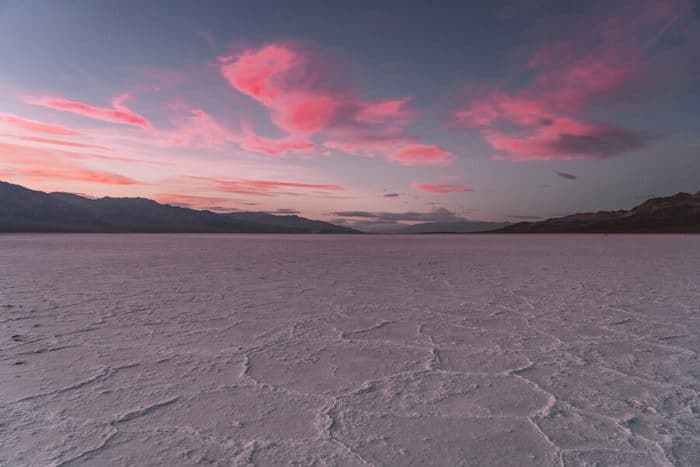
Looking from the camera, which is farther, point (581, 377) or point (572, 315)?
A: point (572, 315)

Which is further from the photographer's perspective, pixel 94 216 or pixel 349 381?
pixel 94 216

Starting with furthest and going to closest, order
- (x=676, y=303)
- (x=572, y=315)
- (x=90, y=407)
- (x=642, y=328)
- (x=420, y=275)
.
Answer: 1. (x=420, y=275)
2. (x=676, y=303)
3. (x=572, y=315)
4. (x=642, y=328)
5. (x=90, y=407)

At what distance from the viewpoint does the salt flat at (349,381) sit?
1792mm

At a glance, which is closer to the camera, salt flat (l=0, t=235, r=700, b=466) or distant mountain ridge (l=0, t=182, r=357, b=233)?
salt flat (l=0, t=235, r=700, b=466)

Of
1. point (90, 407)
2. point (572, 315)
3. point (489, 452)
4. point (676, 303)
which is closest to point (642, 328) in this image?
point (572, 315)

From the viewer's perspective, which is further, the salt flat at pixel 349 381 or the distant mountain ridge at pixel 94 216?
the distant mountain ridge at pixel 94 216

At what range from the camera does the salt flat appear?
Result: 179cm

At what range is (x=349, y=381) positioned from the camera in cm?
256

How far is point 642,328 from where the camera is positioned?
12.6ft

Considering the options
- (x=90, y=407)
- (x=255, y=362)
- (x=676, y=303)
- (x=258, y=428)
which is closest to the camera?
(x=258, y=428)

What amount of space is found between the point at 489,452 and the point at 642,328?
296 centimetres

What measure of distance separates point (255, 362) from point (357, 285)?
3.86 meters

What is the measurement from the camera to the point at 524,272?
8555mm

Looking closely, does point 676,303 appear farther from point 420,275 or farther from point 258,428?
point 258,428
